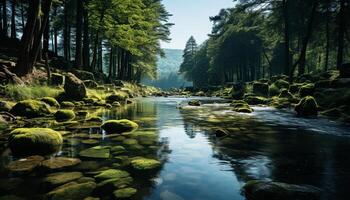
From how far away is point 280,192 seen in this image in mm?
5336

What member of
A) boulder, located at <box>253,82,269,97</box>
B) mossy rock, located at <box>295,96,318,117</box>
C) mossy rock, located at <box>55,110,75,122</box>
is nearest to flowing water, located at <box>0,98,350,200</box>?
mossy rock, located at <box>55,110,75,122</box>

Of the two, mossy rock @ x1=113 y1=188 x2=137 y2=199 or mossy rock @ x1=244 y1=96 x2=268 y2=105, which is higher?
mossy rock @ x1=244 y1=96 x2=268 y2=105

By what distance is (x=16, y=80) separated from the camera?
690 inches

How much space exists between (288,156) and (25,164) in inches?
243

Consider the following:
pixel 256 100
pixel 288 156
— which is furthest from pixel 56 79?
pixel 288 156

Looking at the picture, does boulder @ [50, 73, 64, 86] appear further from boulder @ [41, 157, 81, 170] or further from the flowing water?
boulder @ [41, 157, 81, 170]

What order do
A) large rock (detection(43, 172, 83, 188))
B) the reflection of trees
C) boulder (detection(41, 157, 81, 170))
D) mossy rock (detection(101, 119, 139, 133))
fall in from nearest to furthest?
large rock (detection(43, 172, 83, 188)) < the reflection of trees < boulder (detection(41, 157, 81, 170)) < mossy rock (detection(101, 119, 139, 133))

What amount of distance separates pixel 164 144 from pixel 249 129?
179 inches

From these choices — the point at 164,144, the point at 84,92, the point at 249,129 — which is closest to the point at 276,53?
the point at 84,92

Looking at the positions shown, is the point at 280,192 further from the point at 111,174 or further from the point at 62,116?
the point at 62,116

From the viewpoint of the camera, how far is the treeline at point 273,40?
34250 mm

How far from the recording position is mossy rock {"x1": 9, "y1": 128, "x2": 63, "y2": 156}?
7.99 metres

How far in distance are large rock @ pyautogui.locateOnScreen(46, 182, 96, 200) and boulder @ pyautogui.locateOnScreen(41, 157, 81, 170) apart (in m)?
1.22

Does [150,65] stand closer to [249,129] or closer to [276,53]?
[276,53]
